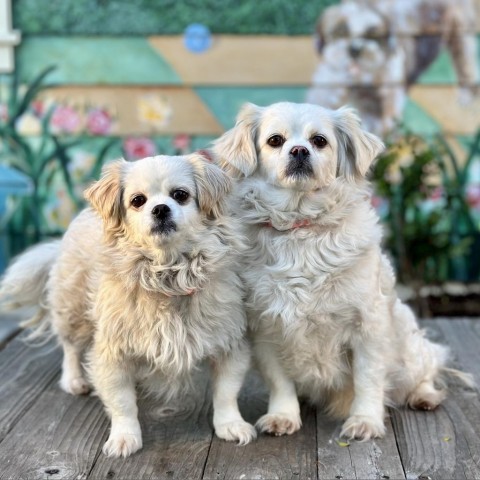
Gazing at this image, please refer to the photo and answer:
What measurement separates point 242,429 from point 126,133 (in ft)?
10.6

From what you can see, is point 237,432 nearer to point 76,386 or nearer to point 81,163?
point 76,386

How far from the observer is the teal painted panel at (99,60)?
17.6 feet

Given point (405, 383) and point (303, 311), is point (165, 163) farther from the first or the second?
point (405, 383)

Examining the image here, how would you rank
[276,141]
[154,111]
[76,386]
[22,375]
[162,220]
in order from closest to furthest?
[162,220] → [276,141] → [76,386] → [22,375] → [154,111]

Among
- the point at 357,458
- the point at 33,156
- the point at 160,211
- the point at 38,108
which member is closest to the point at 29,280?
the point at 160,211

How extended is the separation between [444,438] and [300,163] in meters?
1.17

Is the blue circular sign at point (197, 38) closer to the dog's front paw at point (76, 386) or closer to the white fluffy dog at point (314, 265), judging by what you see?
the white fluffy dog at point (314, 265)

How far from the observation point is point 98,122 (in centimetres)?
545

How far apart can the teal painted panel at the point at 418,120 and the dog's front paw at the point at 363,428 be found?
305 cm

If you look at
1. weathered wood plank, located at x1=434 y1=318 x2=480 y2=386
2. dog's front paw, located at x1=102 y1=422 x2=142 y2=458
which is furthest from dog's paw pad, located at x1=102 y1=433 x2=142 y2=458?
weathered wood plank, located at x1=434 y1=318 x2=480 y2=386

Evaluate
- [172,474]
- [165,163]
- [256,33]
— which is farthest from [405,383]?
[256,33]

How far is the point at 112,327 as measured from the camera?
2.64 metres

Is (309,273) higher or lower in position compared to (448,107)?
lower

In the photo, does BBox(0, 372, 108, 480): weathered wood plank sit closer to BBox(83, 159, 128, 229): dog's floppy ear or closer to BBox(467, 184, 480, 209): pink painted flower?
BBox(83, 159, 128, 229): dog's floppy ear
